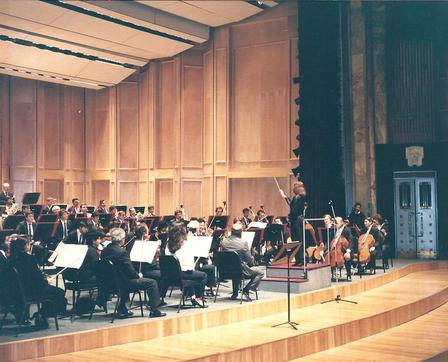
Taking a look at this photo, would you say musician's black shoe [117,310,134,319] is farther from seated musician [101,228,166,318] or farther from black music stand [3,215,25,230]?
black music stand [3,215,25,230]

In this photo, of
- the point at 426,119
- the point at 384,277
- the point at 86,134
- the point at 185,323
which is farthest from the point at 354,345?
the point at 86,134

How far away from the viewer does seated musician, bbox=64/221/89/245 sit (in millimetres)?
8211

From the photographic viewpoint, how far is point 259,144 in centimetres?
1605

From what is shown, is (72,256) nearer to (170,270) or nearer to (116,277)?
(116,277)

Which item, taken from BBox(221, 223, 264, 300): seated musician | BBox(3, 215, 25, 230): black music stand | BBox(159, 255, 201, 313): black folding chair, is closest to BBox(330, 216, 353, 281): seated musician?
BBox(221, 223, 264, 300): seated musician

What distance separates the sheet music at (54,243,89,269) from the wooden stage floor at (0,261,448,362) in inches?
31.2

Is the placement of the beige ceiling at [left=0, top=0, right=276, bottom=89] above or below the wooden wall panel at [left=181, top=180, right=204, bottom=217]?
above

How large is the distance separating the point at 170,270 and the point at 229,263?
88 cm

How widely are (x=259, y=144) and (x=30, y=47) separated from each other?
19.6ft

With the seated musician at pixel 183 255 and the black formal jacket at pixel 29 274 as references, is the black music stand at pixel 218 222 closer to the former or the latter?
the seated musician at pixel 183 255

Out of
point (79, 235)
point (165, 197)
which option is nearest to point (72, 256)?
point (79, 235)

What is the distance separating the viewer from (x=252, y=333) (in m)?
6.82

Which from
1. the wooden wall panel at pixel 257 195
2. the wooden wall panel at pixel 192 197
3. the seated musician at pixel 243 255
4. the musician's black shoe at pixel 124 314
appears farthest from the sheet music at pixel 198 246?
the wooden wall panel at pixel 192 197

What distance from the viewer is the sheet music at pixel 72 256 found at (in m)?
6.49
